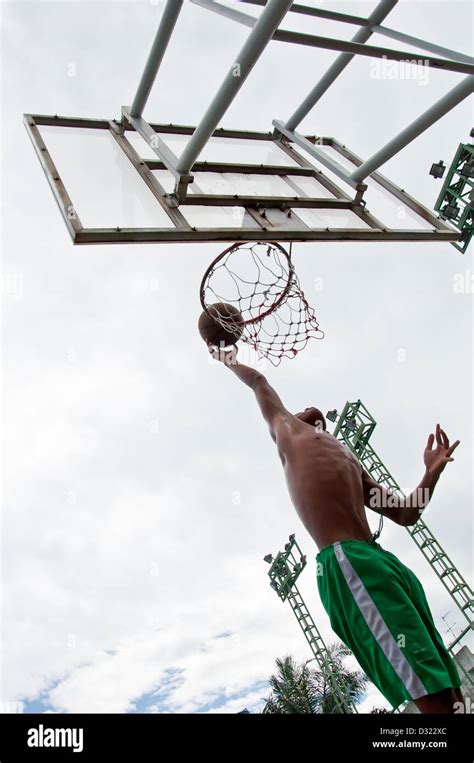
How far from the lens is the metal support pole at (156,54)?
425 cm

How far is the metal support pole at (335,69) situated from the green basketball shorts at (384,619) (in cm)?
401

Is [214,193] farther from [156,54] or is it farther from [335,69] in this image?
[335,69]

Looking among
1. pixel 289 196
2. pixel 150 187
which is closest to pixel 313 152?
pixel 289 196

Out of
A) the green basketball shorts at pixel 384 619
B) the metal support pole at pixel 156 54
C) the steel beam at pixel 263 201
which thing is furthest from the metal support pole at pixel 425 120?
the green basketball shorts at pixel 384 619

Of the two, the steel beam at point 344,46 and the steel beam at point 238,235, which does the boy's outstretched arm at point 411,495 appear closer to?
the steel beam at point 238,235

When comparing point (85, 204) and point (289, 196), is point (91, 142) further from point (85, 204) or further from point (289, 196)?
point (289, 196)

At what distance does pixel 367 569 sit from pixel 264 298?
8.87ft

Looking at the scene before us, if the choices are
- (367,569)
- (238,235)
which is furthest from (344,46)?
(367,569)

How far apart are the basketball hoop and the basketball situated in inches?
0.9

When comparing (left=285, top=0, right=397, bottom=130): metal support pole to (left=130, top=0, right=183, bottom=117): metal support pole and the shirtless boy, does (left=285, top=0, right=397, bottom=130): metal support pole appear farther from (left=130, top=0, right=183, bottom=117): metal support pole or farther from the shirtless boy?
the shirtless boy

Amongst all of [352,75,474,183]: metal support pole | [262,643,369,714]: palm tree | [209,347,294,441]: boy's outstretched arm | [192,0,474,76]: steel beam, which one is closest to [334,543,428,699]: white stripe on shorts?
[209,347,294,441]: boy's outstretched arm

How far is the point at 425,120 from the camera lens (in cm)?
424

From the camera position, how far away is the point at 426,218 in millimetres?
4691
